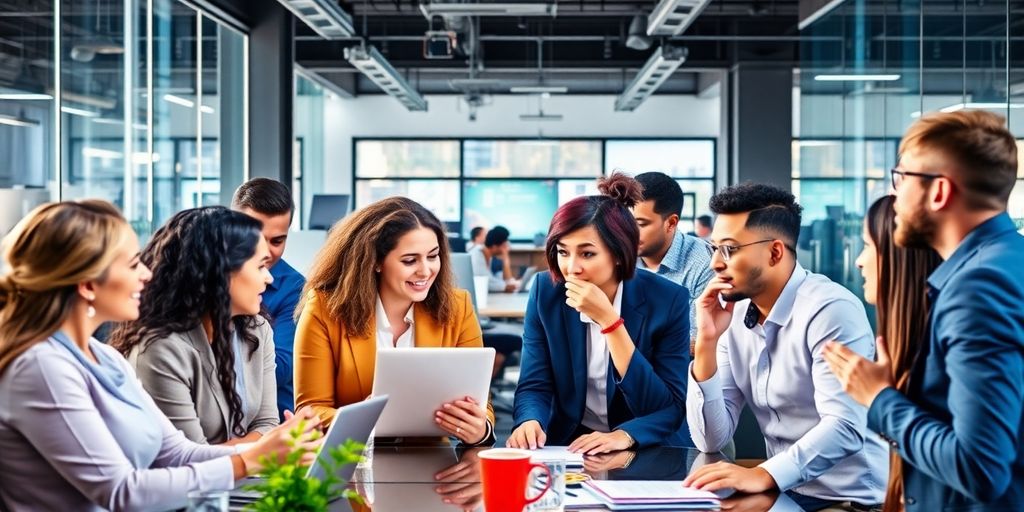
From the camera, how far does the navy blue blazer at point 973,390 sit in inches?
63.8

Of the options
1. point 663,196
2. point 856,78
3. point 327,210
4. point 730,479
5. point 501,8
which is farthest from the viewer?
point 327,210

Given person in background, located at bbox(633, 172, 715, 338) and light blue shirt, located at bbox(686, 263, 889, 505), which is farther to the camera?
person in background, located at bbox(633, 172, 715, 338)

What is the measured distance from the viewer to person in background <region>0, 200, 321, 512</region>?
1735 mm

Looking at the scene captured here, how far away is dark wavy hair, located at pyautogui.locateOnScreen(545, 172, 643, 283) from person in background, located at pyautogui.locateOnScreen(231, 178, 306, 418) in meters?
1.22

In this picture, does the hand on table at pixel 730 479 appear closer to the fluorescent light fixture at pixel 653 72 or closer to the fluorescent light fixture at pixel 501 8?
the fluorescent light fixture at pixel 501 8

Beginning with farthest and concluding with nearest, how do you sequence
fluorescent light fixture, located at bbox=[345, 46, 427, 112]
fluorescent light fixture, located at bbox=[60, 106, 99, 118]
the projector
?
fluorescent light fixture, located at bbox=[345, 46, 427, 112] < the projector < fluorescent light fixture, located at bbox=[60, 106, 99, 118]

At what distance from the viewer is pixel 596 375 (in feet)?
9.64

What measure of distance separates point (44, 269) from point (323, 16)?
217 inches

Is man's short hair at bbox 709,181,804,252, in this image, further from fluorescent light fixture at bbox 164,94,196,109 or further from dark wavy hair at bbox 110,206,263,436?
fluorescent light fixture at bbox 164,94,196,109

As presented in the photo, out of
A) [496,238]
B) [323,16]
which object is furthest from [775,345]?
[496,238]

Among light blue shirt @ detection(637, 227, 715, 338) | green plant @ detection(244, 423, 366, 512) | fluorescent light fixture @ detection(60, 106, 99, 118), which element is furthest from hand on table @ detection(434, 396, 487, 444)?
fluorescent light fixture @ detection(60, 106, 99, 118)

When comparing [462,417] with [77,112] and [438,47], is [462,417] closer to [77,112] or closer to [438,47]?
[77,112]

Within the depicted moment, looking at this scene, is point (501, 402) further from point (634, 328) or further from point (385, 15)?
point (385, 15)

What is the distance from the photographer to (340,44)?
1234 cm
